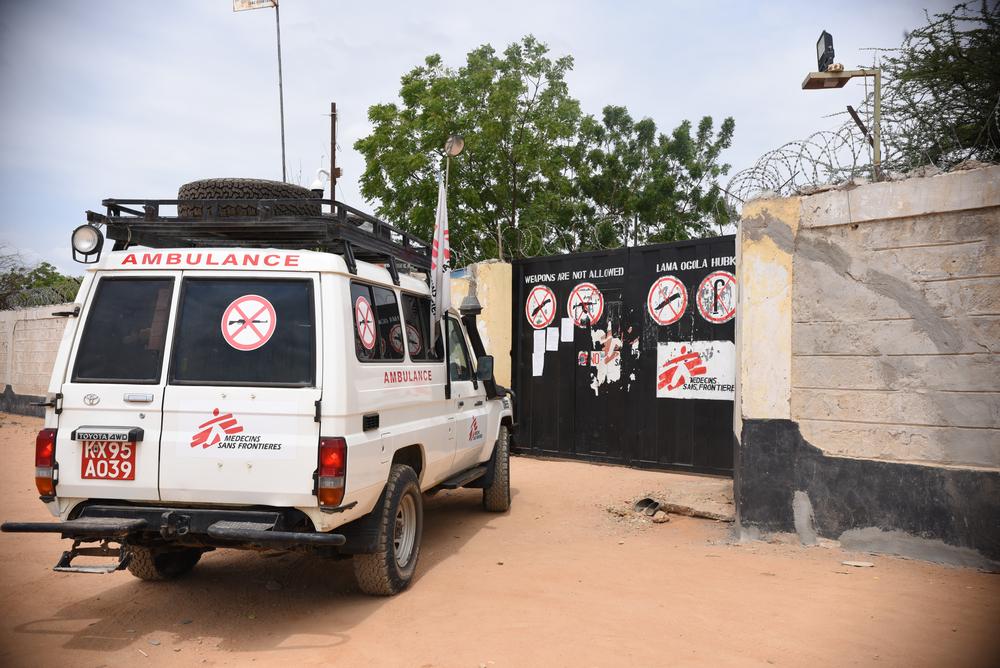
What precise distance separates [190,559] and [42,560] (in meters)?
1.29

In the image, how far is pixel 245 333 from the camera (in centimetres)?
393

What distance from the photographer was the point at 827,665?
3.45 meters

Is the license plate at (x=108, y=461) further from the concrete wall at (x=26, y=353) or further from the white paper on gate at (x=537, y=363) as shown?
the concrete wall at (x=26, y=353)

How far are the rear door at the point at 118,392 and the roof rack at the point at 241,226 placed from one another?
438 mm

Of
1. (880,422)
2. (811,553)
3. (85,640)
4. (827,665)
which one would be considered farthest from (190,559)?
(880,422)

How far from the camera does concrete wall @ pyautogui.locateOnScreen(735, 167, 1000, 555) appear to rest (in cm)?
492

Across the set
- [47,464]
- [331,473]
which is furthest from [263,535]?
[47,464]

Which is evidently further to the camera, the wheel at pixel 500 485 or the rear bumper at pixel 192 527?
the wheel at pixel 500 485

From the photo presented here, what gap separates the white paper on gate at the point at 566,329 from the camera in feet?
32.3

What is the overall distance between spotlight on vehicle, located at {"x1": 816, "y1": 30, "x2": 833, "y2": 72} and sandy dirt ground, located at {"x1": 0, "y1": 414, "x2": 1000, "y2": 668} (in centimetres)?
376

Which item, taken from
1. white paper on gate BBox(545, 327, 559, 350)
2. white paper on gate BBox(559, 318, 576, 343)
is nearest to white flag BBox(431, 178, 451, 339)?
white paper on gate BBox(559, 318, 576, 343)

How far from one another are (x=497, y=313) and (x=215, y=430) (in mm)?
6994

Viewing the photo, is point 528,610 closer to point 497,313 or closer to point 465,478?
point 465,478

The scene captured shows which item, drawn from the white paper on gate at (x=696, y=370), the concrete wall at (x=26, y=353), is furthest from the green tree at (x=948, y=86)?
the concrete wall at (x=26, y=353)
